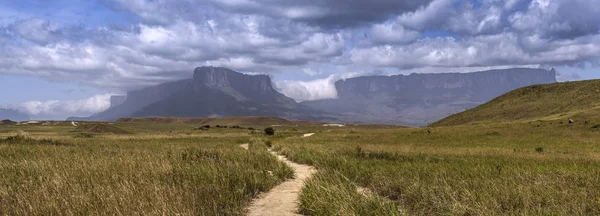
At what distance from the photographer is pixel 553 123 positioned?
47250 millimetres

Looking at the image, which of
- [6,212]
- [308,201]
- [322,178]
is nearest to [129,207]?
[6,212]

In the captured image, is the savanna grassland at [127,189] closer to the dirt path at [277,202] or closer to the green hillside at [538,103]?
the dirt path at [277,202]

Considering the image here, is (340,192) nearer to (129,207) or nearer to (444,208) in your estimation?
(444,208)

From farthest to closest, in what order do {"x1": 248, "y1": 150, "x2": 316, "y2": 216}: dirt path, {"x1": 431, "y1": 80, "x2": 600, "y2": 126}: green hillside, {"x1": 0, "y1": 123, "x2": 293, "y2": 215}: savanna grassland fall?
1. {"x1": 431, "y1": 80, "x2": 600, "y2": 126}: green hillside
2. {"x1": 248, "y1": 150, "x2": 316, "y2": 216}: dirt path
3. {"x1": 0, "y1": 123, "x2": 293, "y2": 215}: savanna grassland

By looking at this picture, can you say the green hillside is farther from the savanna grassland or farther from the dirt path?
the savanna grassland

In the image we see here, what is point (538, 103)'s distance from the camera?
76.4 m

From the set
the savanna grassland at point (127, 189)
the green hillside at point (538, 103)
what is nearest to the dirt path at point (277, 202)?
the savanna grassland at point (127, 189)

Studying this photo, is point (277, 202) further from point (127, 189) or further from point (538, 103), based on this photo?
point (538, 103)

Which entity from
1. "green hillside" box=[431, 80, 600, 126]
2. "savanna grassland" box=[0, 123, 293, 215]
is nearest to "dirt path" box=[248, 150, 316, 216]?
"savanna grassland" box=[0, 123, 293, 215]

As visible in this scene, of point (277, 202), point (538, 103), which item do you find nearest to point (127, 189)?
point (277, 202)

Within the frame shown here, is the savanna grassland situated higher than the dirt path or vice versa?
the savanna grassland

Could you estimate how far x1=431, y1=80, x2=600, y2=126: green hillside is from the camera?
66400mm

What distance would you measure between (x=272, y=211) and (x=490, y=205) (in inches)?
186

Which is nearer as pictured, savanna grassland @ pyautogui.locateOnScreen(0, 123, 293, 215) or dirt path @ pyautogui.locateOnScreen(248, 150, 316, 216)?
savanna grassland @ pyautogui.locateOnScreen(0, 123, 293, 215)
